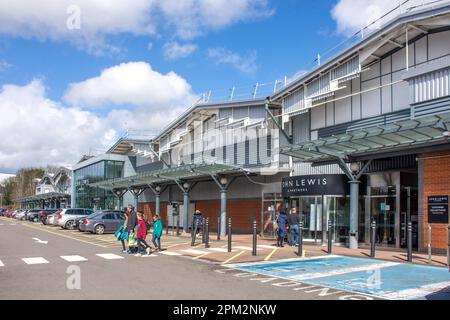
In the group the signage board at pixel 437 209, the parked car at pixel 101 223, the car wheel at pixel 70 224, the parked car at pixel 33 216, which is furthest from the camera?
the parked car at pixel 33 216

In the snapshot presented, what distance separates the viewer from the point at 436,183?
17.0m

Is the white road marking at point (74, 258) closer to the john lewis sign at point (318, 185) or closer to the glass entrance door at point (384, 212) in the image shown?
the john lewis sign at point (318, 185)

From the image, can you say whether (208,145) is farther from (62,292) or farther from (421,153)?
(62,292)

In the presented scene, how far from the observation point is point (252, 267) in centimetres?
1384

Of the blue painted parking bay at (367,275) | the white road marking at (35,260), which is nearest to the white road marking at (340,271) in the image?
the blue painted parking bay at (367,275)

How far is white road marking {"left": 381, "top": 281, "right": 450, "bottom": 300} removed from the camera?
9.21 meters

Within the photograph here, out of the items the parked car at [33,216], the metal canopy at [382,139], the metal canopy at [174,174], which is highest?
the metal canopy at [382,139]

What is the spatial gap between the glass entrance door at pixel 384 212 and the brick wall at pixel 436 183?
2.29 meters

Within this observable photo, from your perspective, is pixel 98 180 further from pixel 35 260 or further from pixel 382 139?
pixel 382 139

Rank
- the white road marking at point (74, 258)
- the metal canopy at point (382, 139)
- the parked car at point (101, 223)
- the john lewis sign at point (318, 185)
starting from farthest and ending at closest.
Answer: the parked car at point (101, 223), the john lewis sign at point (318, 185), the metal canopy at point (382, 139), the white road marking at point (74, 258)

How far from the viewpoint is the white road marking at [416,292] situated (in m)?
9.21

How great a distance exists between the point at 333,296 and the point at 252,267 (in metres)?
4.75

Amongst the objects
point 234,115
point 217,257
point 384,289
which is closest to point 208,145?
point 234,115

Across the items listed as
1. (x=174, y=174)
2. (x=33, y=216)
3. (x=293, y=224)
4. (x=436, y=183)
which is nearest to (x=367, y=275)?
(x=436, y=183)
